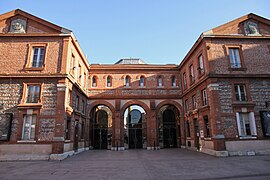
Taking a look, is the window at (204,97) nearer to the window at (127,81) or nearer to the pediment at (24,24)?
the window at (127,81)

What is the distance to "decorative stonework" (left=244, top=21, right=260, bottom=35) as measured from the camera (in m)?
15.9

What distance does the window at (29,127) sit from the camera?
512 inches

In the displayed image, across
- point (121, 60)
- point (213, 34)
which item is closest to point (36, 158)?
point (213, 34)

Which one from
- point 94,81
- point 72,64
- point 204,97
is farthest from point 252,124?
point 94,81

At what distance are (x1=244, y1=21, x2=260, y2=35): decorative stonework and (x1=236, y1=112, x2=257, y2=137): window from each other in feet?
22.6

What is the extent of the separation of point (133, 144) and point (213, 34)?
13678 mm

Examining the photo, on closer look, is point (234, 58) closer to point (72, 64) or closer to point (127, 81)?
point (127, 81)

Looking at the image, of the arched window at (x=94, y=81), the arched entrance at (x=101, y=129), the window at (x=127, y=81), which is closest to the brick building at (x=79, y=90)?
the arched entrance at (x=101, y=129)

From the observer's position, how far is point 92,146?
20906 mm

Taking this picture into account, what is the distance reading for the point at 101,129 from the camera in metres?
21.5

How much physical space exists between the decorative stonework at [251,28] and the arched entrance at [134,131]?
12591 mm

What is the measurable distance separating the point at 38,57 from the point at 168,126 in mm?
14851

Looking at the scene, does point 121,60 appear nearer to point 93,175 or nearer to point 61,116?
point 61,116

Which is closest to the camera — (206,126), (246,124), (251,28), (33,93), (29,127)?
(29,127)
